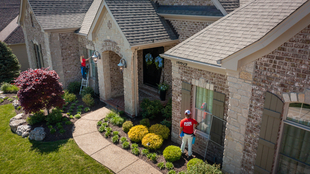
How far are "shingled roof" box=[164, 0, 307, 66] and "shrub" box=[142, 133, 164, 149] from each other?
3340 millimetres

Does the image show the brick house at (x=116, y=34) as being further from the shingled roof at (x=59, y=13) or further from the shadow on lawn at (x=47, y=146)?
the shadow on lawn at (x=47, y=146)

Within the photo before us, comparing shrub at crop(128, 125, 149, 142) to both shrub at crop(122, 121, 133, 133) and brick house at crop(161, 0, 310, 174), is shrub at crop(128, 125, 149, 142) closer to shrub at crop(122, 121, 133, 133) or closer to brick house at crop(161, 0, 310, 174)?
shrub at crop(122, 121, 133, 133)

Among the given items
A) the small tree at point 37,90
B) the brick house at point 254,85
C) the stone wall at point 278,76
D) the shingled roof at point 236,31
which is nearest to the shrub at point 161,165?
the brick house at point 254,85

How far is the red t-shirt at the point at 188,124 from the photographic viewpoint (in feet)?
26.5

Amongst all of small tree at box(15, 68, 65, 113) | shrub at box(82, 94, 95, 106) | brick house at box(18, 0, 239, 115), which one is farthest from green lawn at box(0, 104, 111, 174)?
brick house at box(18, 0, 239, 115)

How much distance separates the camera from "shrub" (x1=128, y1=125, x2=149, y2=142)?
9.57 meters

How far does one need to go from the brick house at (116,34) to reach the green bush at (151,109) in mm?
425

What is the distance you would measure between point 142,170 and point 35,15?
1283 cm

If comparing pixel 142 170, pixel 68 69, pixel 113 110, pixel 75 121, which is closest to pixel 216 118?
pixel 142 170

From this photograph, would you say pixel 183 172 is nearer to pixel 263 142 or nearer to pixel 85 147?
pixel 263 142

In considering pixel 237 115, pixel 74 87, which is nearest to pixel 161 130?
pixel 237 115

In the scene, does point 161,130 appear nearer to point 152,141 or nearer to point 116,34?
point 152,141

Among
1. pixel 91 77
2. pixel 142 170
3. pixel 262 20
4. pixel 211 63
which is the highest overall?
pixel 262 20

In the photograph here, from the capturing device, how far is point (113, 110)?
12422mm
